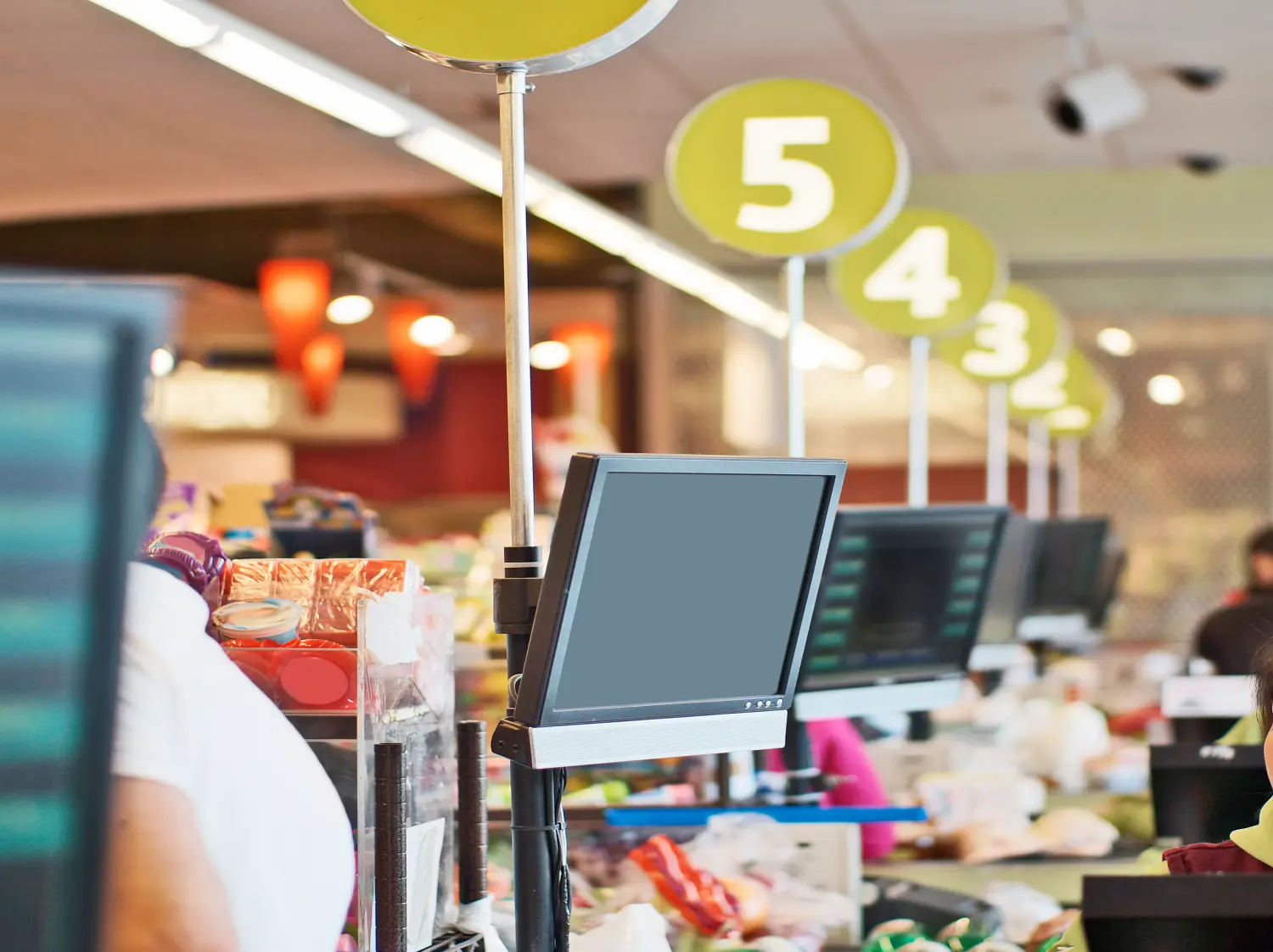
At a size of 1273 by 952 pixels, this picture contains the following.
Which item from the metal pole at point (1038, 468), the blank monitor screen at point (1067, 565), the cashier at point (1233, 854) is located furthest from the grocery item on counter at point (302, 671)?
the metal pole at point (1038, 468)

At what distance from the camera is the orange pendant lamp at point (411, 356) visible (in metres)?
10.8

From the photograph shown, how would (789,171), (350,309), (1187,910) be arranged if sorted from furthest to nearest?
(350,309)
(789,171)
(1187,910)

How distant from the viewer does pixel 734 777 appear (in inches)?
117

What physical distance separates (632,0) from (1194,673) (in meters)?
2.93

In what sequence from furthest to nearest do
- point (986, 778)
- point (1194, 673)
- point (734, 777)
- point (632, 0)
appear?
point (1194, 673) < point (986, 778) < point (734, 777) < point (632, 0)

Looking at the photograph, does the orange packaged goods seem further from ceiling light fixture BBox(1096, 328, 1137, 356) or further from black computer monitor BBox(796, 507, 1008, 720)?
ceiling light fixture BBox(1096, 328, 1137, 356)

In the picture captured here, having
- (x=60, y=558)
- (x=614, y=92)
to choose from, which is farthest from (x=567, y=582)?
(x=614, y=92)

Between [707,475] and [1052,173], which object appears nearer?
[707,475]

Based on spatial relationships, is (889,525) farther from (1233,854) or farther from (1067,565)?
(1067,565)

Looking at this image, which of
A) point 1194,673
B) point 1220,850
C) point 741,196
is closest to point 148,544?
point 1220,850

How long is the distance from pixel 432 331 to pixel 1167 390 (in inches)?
193

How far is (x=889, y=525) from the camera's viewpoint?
318 centimetres

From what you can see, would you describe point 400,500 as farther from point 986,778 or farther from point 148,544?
point 148,544

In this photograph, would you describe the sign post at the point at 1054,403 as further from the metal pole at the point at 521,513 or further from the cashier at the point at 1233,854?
the metal pole at the point at 521,513
